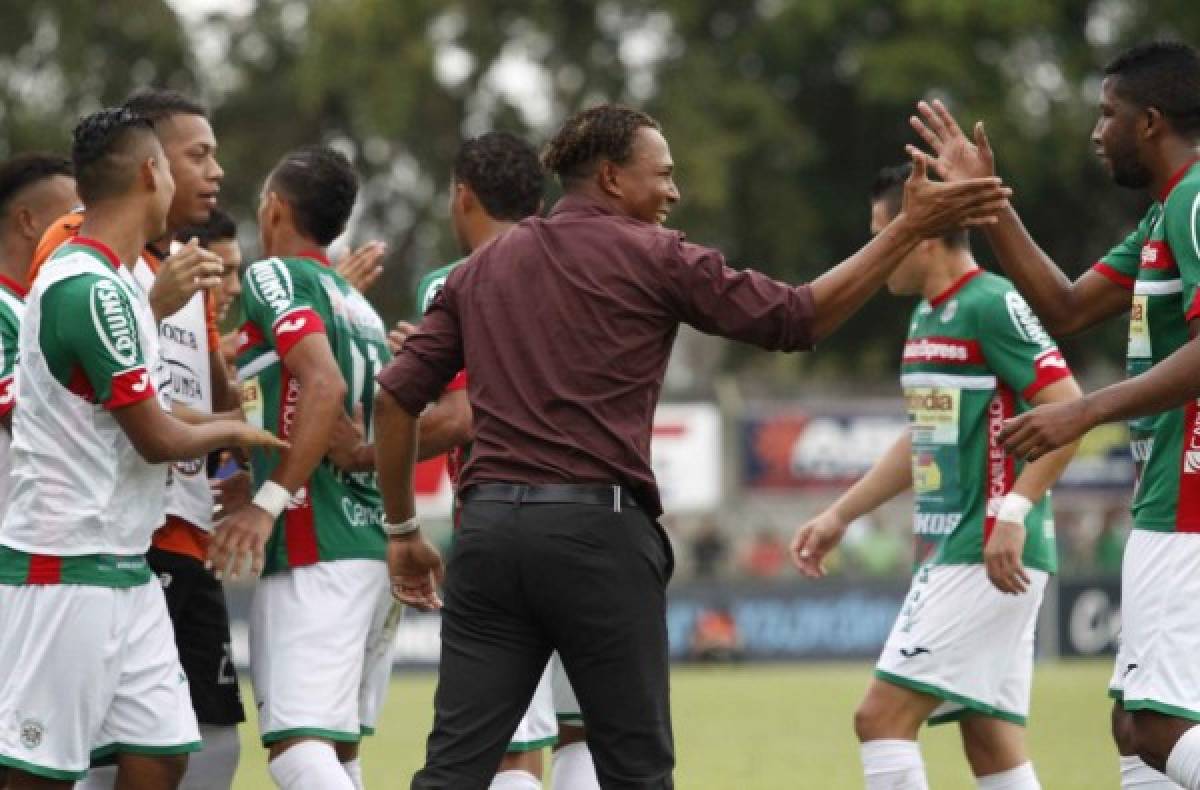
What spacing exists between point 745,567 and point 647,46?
46.9 ft

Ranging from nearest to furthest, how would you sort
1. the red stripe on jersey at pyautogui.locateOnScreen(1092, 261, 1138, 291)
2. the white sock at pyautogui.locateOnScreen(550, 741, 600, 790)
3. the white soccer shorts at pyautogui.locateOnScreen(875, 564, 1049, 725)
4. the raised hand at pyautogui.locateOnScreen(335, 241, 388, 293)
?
the red stripe on jersey at pyautogui.locateOnScreen(1092, 261, 1138, 291) → the white soccer shorts at pyautogui.locateOnScreen(875, 564, 1049, 725) → the white sock at pyautogui.locateOnScreen(550, 741, 600, 790) → the raised hand at pyautogui.locateOnScreen(335, 241, 388, 293)

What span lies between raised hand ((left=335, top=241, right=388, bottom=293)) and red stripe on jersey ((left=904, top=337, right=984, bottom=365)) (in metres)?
2.27

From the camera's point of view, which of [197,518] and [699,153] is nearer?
[197,518]

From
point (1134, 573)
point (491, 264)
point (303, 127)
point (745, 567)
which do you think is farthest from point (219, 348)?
point (303, 127)

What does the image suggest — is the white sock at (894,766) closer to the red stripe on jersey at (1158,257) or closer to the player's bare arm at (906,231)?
the red stripe on jersey at (1158,257)

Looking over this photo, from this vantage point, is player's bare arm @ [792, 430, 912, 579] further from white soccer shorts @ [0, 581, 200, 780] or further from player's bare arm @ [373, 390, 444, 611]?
white soccer shorts @ [0, 581, 200, 780]

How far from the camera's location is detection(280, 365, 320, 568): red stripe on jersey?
26.5 ft

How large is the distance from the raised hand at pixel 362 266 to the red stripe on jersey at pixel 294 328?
57.7 inches

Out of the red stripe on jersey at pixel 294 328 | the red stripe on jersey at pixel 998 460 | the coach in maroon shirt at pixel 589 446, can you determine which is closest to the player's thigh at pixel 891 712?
the red stripe on jersey at pixel 998 460

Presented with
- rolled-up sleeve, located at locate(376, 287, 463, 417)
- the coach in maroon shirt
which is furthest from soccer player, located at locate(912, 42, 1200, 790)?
rolled-up sleeve, located at locate(376, 287, 463, 417)

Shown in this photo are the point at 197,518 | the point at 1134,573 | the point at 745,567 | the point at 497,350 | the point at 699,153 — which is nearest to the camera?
the point at 497,350

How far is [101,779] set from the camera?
7.66m

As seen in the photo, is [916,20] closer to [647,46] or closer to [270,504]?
[647,46]

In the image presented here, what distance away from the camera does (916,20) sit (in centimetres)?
4056
